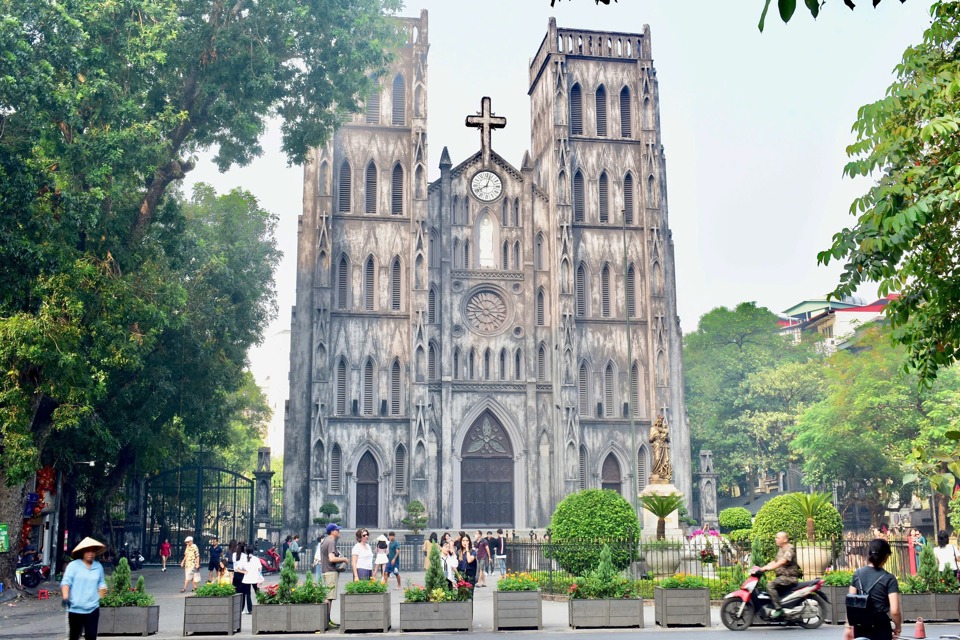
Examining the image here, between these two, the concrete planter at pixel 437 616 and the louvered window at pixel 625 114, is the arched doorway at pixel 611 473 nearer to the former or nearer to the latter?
the louvered window at pixel 625 114

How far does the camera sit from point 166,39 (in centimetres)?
2352

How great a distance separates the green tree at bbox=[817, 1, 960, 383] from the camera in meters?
8.34

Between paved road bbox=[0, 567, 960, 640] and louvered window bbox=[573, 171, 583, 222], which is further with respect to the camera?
louvered window bbox=[573, 171, 583, 222]

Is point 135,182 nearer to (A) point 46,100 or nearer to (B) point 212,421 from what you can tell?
(A) point 46,100

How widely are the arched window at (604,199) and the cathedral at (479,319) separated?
89 millimetres

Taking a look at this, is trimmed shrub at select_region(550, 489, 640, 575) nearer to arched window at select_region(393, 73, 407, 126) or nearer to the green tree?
the green tree

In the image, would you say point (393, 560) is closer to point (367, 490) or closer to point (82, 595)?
point (82, 595)

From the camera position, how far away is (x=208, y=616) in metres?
14.8

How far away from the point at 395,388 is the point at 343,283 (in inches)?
196

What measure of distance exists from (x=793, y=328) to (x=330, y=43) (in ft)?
208

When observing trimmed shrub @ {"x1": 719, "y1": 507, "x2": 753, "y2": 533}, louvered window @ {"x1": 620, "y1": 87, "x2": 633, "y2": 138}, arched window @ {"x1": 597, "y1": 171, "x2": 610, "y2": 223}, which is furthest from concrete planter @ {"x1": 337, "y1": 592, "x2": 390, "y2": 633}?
louvered window @ {"x1": 620, "y1": 87, "x2": 633, "y2": 138}

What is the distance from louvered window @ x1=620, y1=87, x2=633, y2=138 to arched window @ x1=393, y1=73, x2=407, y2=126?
32.5ft

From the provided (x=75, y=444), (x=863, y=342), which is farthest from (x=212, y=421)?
(x=863, y=342)

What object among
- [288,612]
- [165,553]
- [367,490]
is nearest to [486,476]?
[367,490]
